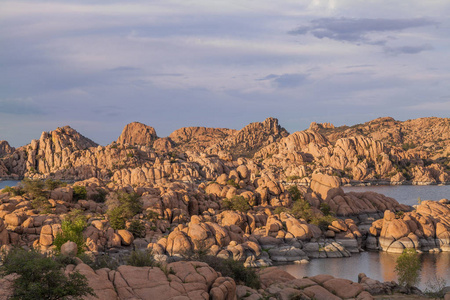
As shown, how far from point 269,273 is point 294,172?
152 m

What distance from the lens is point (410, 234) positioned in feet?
197

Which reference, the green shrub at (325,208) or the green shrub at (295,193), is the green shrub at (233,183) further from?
the green shrub at (325,208)

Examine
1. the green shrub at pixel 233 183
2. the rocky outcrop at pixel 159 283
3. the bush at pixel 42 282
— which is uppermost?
the green shrub at pixel 233 183

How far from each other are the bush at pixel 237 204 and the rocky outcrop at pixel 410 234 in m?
19.1

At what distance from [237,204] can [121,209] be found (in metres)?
19.9

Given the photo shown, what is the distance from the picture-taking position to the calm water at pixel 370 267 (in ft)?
154

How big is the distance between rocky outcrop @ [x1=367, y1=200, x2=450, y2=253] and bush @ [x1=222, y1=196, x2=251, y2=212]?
19.1m

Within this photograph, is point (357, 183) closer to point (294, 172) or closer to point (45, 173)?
point (294, 172)

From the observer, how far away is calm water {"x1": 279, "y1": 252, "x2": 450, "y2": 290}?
4697 centimetres

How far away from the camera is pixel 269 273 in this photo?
33.7m

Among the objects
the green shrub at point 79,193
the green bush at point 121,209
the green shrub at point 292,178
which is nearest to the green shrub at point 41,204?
the green bush at point 121,209

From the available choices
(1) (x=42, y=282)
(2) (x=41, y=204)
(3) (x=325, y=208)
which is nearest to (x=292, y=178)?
(3) (x=325, y=208)

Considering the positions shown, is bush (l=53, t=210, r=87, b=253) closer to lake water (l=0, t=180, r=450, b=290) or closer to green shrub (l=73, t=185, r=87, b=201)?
lake water (l=0, t=180, r=450, b=290)

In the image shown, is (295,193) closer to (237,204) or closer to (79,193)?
(237,204)
